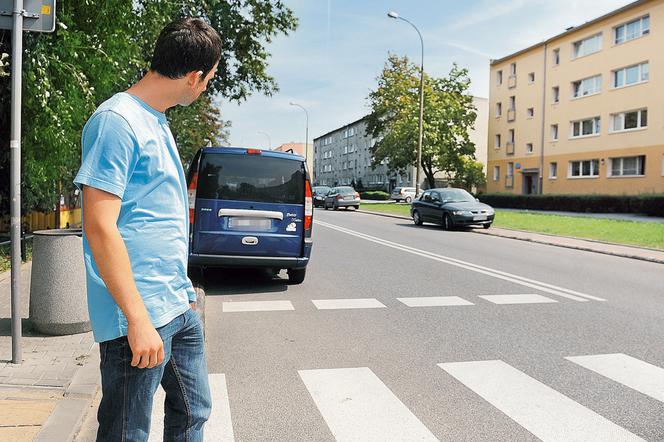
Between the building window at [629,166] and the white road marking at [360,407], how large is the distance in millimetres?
34590

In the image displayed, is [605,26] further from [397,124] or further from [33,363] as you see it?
[33,363]

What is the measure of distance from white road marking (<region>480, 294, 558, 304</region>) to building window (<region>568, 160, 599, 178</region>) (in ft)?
109

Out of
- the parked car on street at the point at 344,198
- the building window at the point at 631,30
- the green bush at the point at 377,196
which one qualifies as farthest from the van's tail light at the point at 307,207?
the green bush at the point at 377,196

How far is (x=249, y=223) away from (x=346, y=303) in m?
1.84

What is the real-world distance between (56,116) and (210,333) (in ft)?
13.0

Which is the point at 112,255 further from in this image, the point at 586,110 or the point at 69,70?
the point at 586,110

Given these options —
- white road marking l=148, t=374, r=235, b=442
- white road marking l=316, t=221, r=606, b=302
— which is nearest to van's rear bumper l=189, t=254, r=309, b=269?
white road marking l=316, t=221, r=606, b=302

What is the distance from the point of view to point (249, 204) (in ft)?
27.0

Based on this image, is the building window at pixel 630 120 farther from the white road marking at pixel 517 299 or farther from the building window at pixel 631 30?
the white road marking at pixel 517 299

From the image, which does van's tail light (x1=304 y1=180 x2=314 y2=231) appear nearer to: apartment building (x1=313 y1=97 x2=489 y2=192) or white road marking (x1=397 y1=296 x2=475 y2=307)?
white road marking (x1=397 y1=296 x2=475 y2=307)

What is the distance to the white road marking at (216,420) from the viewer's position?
3.34 meters

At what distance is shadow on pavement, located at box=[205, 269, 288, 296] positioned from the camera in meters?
8.45

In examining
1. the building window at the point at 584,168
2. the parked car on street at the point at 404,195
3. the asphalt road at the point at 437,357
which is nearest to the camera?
the asphalt road at the point at 437,357

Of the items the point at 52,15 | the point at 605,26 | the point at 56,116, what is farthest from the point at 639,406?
the point at 605,26
